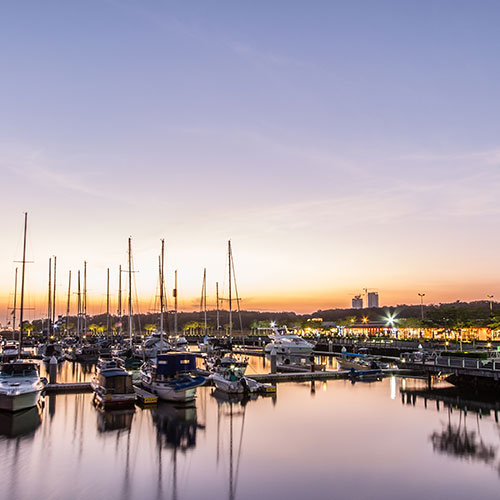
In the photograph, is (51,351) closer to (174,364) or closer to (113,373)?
(113,373)

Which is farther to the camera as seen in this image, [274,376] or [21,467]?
[274,376]

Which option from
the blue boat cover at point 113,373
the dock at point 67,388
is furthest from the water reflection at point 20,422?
the dock at point 67,388

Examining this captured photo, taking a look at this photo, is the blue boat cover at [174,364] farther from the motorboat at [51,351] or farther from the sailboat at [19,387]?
the motorboat at [51,351]

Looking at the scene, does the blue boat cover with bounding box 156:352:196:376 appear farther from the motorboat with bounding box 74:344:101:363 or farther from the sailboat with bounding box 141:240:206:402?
the motorboat with bounding box 74:344:101:363

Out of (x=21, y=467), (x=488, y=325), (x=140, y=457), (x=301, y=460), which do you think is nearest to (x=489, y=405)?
(x=301, y=460)

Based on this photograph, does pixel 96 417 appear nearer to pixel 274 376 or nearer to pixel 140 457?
pixel 140 457

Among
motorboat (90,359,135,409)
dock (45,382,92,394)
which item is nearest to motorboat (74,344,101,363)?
dock (45,382,92,394)

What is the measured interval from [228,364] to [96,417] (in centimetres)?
1732

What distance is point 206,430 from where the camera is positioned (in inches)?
1221

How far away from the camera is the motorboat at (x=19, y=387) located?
3359 cm

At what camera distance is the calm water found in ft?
69.2

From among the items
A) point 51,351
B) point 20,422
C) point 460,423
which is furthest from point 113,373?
point 51,351

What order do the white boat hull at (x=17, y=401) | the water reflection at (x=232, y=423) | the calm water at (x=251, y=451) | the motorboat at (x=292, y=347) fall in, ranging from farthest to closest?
the motorboat at (x=292, y=347) → the white boat hull at (x=17, y=401) → the water reflection at (x=232, y=423) → the calm water at (x=251, y=451)

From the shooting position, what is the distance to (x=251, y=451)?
26.8m
